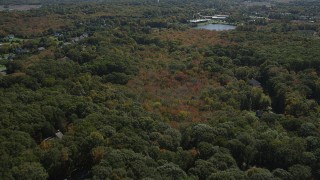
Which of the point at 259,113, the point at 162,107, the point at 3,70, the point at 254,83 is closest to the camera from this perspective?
the point at 162,107

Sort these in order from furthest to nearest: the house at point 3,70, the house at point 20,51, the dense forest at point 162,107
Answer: the house at point 20,51 < the house at point 3,70 < the dense forest at point 162,107

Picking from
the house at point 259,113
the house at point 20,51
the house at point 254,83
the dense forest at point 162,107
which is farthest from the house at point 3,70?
the house at point 259,113

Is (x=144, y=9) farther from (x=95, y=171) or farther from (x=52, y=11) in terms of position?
(x=95, y=171)

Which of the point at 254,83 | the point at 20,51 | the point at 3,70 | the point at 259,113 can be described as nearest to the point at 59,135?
the point at 259,113

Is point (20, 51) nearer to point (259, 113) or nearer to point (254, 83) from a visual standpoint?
point (254, 83)

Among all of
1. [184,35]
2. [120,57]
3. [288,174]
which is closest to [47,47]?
[120,57]

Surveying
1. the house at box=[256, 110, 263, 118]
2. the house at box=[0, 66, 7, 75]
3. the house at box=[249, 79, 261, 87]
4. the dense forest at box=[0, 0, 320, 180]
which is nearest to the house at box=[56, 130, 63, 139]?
the dense forest at box=[0, 0, 320, 180]

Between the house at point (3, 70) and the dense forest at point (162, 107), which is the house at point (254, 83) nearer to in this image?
the dense forest at point (162, 107)

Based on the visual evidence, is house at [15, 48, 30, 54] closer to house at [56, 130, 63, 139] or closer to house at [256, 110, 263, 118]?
house at [56, 130, 63, 139]

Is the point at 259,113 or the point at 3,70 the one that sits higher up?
the point at 3,70

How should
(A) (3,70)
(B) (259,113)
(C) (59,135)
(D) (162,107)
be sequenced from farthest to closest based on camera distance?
(A) (3,70), (B) (259,113), (D) (162,107), (C) (59,135)
